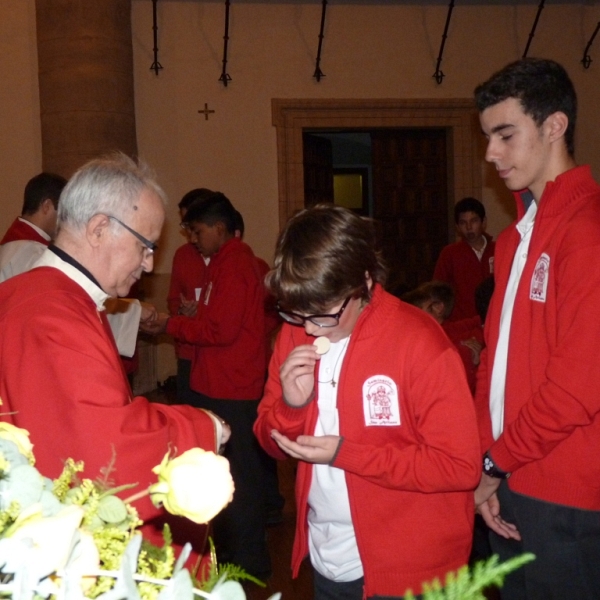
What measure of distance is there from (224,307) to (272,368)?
1863mm

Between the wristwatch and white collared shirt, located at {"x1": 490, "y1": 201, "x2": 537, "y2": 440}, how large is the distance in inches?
5.5

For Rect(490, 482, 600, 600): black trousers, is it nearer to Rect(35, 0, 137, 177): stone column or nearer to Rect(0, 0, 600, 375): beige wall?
Rect(35, 0, 137, 177): stone column

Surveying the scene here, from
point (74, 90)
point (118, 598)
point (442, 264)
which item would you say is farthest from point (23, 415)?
point (74, 90)

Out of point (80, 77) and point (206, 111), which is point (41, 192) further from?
point (206, 111)

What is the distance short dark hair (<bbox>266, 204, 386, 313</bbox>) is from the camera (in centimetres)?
184

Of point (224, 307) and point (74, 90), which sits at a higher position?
point (74, 90)

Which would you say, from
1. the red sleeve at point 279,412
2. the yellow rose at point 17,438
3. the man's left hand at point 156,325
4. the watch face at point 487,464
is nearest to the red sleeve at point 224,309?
the man's left hand at point 156,325

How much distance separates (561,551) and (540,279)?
2.14 feet

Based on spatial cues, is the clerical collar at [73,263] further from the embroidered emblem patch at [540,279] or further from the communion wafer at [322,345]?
the embroidered emblem patch at [540,279]

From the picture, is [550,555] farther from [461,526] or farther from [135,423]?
[135,423]

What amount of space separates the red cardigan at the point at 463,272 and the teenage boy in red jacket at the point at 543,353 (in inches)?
137

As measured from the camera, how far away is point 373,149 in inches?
354

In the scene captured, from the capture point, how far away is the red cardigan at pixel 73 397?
5.43 ft

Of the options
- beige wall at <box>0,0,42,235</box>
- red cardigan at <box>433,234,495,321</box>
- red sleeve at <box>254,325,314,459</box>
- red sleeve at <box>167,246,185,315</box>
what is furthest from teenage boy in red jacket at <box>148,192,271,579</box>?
beige wall at <box>0,0,42,235</box>
